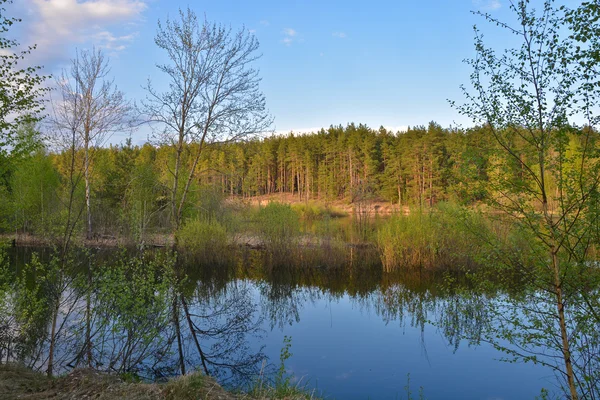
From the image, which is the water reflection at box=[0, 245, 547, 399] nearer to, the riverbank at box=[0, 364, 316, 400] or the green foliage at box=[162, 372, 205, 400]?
the riverbank at box=[0, 364, 316, 400]

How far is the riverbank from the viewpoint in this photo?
149 inches

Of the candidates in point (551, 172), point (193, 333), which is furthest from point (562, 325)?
point (193, 333)

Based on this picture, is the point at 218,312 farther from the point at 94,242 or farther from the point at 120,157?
the point at 120,157

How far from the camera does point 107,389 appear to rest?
396cm

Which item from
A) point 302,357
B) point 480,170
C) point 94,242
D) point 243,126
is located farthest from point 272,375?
point 94,242

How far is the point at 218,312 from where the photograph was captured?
9.89 m

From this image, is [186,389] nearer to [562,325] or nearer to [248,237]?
[562,325]

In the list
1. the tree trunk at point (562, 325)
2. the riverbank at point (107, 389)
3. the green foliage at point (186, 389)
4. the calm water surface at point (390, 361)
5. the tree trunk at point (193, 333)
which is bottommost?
the calm water surface at point (390, 361)

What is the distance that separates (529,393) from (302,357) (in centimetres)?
372

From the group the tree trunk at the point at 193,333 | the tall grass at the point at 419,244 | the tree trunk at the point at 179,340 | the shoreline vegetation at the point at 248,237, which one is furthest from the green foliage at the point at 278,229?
the tree trunk at the point at 179,340

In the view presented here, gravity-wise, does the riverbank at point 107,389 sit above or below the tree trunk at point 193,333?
above

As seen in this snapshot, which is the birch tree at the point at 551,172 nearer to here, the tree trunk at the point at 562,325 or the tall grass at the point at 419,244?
the tree trunk at the point at 562,325

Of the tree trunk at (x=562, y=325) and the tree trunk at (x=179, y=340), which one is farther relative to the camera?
the tree trunk at (x=179, y=340)

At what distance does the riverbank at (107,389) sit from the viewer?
149 inches
